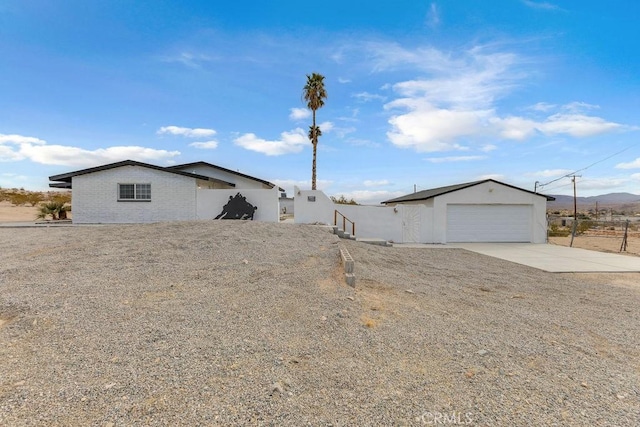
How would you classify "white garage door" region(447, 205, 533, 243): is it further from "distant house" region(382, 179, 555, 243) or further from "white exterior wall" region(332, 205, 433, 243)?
Answer: "white exterior wall" region(332, 205, 433, 243)

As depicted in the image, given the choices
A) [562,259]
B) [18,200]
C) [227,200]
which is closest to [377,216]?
[562,259]

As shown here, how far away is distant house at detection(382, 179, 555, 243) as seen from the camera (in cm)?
1631

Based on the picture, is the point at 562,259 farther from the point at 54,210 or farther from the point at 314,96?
the point at 54,210

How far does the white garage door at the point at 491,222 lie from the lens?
1648 cm

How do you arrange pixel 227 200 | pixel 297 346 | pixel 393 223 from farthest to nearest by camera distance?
pixel 227 200 → pixel 393 223 → pixel 297 346

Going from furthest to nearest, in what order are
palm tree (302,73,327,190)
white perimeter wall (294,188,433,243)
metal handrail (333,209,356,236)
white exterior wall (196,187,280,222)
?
palm tree (302,73,327,190), white exterior wall (196,187,280,222), white perimeter wall (294,188,433,243), metal handrail (333,209,356,236)

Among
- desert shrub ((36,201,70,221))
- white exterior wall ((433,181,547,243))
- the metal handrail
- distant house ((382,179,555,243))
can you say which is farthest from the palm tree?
desert shrub ((36,201,70,221))

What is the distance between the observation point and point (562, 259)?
11406 mm

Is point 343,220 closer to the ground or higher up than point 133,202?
closer to the ground

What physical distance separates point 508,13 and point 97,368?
562 inches

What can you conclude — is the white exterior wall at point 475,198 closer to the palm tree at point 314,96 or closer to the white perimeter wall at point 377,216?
the white perimeter wall at point 377,216

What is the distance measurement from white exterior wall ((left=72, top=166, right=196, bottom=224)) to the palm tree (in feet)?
32.4

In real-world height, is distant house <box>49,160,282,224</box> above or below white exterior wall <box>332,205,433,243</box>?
above

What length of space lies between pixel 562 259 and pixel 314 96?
731 inches
